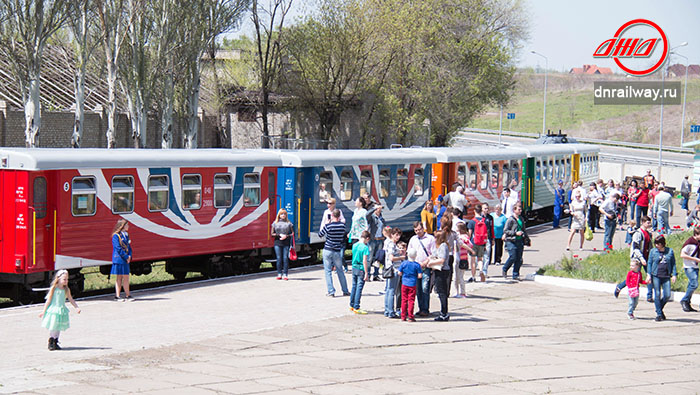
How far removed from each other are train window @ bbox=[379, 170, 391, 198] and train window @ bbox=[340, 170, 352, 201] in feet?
4.77

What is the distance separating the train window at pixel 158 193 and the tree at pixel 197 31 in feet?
82.5

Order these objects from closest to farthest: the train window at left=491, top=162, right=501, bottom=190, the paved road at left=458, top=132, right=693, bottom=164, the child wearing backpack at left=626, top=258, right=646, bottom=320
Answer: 1. the child wearing backpack at left=626, top=258, right=646, bottom=320
2. the train window at left=491, top=162, right=501, bottom=190
3. the paved road at left=458, top=132, right=693, bottom=164

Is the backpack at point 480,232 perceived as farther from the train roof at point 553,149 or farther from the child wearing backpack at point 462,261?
the train roof at point 553,149

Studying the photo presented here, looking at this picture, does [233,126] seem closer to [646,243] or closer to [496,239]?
[496,239]

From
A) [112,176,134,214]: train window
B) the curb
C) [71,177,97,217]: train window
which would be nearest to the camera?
[71,177,97,217]: train window

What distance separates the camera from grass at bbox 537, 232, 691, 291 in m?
21.6

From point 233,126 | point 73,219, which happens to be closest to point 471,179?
point 73,219

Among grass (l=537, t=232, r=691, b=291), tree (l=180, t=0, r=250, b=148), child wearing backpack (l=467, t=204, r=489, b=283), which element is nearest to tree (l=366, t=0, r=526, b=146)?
tree (l=180, t=0, r=250, b=148)

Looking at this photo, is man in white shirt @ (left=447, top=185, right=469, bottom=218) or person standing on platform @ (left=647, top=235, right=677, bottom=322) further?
man in white shirt @ (left=447, top=185, right=469, bottom=218)

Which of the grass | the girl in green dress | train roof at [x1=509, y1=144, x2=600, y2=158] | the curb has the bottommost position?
the curb

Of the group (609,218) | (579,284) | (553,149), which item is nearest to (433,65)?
(553,149)

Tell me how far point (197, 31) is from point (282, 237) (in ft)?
85.5

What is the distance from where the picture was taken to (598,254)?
26.2m

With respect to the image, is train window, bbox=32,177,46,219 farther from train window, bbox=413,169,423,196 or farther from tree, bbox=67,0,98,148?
tree, bbox=67,0,98,148
